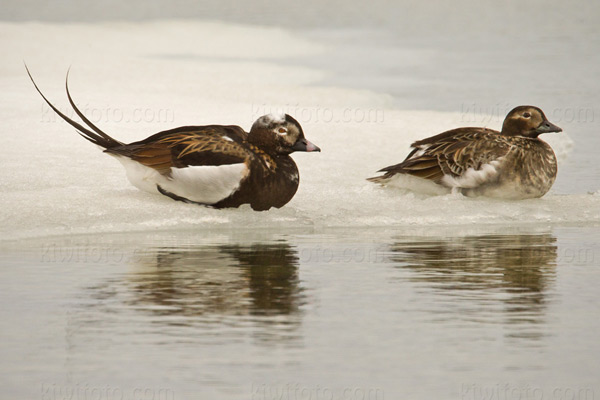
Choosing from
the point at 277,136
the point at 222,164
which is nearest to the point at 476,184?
the point at 277,136

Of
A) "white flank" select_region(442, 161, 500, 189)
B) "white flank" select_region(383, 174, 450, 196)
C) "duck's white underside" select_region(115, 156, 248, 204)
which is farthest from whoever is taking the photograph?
"white flank" select_region(383, 174, 450, 196)

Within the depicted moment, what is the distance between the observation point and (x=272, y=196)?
1032cm

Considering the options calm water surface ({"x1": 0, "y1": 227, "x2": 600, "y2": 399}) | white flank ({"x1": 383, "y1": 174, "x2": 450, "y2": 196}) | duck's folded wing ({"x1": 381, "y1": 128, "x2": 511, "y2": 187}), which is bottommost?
calm water surface ({"x1": 0, "y1": 227, "x2": 600, "y2": 399})

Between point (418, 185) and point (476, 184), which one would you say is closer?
point (476, 184)

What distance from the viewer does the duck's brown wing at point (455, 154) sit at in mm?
11102

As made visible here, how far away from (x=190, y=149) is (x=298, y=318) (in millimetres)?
4119

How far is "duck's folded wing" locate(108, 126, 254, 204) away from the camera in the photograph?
33.2 ft

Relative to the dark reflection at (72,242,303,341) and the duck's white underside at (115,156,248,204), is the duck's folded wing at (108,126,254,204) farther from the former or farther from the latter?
the dark reflection at (72,242,303,341)

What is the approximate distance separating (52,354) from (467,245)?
425 cm

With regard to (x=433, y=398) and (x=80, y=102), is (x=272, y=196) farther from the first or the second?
(x=80, y=102)

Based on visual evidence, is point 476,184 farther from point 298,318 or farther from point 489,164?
point 298,318

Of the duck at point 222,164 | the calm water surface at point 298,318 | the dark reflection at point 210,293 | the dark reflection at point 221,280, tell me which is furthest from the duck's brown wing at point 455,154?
the dark reflection at point 210,293

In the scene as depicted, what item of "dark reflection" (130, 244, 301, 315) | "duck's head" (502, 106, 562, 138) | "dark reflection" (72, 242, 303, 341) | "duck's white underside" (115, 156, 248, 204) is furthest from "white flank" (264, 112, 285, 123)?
"duck's head" (502, 106, 562, 138)

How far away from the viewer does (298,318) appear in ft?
21.2
